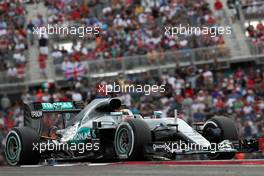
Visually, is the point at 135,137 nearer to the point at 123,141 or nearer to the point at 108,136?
the point at 123,141

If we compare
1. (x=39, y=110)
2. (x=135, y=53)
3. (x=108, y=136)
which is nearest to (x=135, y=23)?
(x=135, y=53)

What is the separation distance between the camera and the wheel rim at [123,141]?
55.3 ft

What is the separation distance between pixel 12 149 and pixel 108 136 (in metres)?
2.39

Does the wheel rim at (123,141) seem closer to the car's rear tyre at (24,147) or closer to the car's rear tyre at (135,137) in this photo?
the car's rear tyre at (135,137)

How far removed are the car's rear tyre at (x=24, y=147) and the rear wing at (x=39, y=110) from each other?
73 cm

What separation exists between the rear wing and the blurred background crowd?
23.5 ft

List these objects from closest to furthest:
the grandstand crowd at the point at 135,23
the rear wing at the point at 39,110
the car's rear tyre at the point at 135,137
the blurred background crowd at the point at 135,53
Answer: the car's rear tyre at the point at 135,137
the rear wing at the point at 39,110
the blurred background crowd at the point at 135,53
the grandstand crowd at the point at 135,23

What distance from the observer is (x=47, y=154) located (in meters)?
18.6

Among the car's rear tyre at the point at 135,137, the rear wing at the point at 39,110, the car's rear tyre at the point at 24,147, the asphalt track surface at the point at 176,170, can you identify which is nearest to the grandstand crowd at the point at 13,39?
the rear wing at the point at 39,110

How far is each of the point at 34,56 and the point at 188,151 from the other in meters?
17.4

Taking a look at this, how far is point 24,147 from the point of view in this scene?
18.2 m

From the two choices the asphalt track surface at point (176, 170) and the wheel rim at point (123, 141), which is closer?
the asphalt track surface at point (176, 170)

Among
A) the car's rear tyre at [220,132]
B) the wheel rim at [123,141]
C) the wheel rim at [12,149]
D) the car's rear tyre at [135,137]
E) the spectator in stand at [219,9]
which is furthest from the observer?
the spectator in stand at [219,9]

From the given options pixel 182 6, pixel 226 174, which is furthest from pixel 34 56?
pixel 226 174
